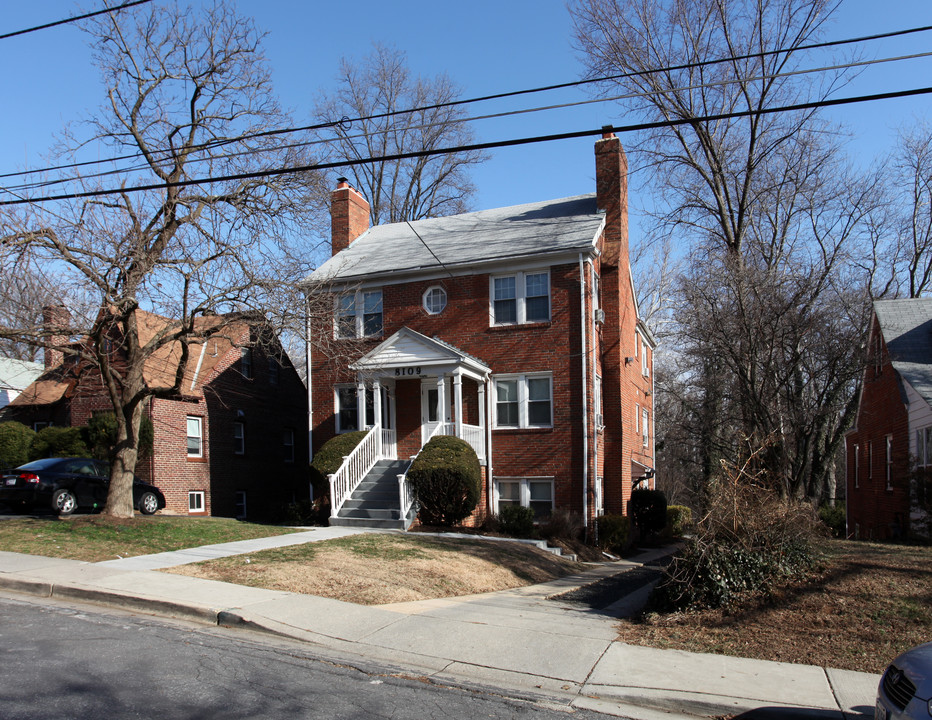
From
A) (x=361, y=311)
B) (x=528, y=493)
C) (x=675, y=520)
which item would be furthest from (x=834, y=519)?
(x=361, y=311)

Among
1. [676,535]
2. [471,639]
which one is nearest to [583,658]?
[471,639]

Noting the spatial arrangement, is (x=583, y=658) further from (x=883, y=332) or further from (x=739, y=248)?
(x=739, y=248)

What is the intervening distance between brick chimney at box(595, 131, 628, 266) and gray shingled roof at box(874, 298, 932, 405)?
8261 millimetres

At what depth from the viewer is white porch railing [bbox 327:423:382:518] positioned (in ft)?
61.1

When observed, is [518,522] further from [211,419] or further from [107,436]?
[107,436]

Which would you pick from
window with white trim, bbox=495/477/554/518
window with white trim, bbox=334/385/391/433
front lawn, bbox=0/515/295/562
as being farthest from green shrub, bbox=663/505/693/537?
front lawn, bbox=0/515/295/562

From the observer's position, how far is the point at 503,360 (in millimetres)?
21297

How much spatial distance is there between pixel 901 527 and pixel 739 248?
11.5 metres

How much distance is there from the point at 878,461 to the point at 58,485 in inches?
934

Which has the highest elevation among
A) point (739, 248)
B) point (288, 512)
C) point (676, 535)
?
point (739, 248)

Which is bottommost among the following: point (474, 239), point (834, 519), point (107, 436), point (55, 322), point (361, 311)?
point (834, 519)

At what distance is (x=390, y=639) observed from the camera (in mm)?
8109

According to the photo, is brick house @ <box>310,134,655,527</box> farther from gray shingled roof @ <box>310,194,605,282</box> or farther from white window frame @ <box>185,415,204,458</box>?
white window frame @ <box>185,415,204,458</box>

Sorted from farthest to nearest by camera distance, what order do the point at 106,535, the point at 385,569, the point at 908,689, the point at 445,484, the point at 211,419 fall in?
the point at 211,419 → the point at 445,484 → the point at 106,535 → the point at 385,569 → the point at 908,689
